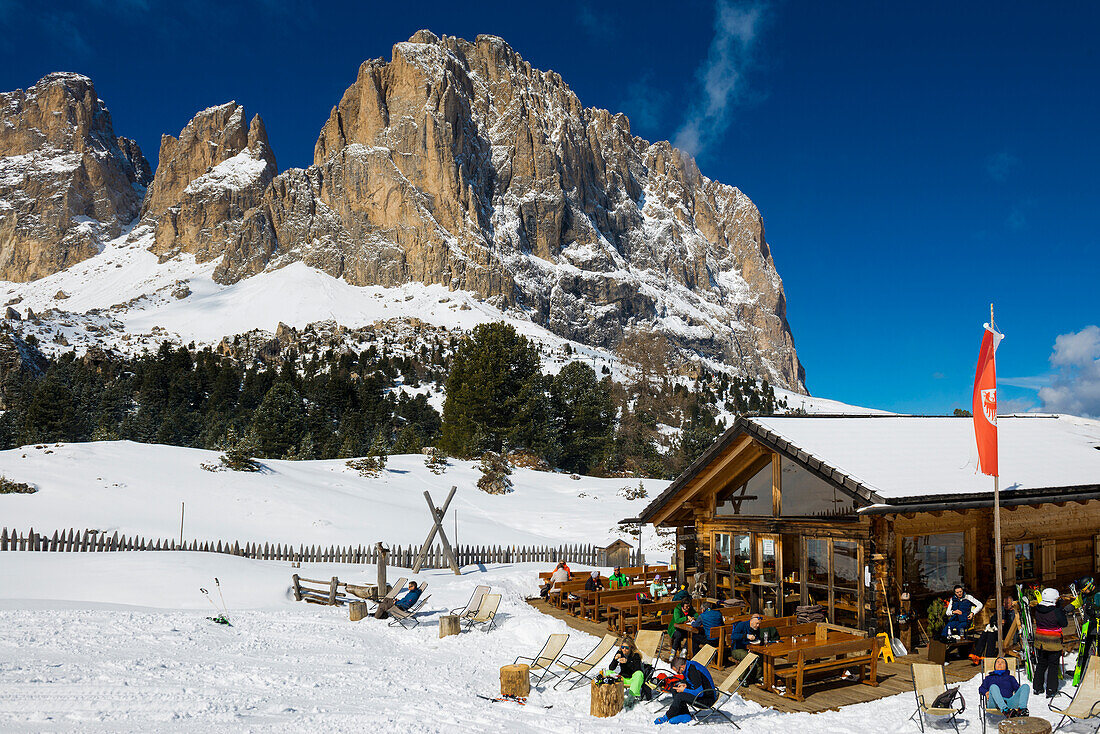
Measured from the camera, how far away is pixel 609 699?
407 inches

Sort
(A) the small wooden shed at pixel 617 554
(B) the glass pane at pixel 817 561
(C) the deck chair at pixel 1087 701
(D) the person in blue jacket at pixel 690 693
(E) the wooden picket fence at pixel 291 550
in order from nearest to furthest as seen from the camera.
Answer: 1. (C) the deck chair at pixel 1087 701
2. (D) the person in blue jacket at pixel 690 693
3. (B) the glass pane at pixel 817 561
4. (E) the wooden picket fence at pixel 291 550
5. (A) the small wooden shed at pixel 617 554

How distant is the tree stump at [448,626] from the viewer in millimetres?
15992

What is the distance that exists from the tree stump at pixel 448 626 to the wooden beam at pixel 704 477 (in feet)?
18.2

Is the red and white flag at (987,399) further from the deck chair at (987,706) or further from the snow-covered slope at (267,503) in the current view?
the snow-covered slope at (267,503)

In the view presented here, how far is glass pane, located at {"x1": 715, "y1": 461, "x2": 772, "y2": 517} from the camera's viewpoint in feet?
51.3

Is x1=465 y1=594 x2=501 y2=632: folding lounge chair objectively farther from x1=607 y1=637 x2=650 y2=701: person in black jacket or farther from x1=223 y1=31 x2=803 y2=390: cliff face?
x1=223 y1=31 x2=803 y2=390: cliff face

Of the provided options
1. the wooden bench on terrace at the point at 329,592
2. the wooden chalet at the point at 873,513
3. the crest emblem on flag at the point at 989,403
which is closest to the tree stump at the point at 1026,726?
the wooden chalet at the point at 873,513

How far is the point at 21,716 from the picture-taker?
8656mm

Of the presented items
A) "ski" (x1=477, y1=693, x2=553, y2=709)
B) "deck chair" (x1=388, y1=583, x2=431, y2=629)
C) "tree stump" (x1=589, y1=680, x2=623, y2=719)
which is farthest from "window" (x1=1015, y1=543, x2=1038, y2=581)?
"deck chair" (x1=388, y1=583, x2=431, y2=629)

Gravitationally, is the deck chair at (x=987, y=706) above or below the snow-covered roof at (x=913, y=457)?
below

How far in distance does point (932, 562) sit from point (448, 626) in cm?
1027

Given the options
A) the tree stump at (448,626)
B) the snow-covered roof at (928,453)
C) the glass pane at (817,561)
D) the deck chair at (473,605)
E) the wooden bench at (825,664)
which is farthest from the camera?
the deck chair at (473,605)

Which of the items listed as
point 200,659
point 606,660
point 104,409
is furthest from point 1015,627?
point 104,409

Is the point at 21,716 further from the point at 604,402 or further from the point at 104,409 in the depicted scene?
the point at 104,409
